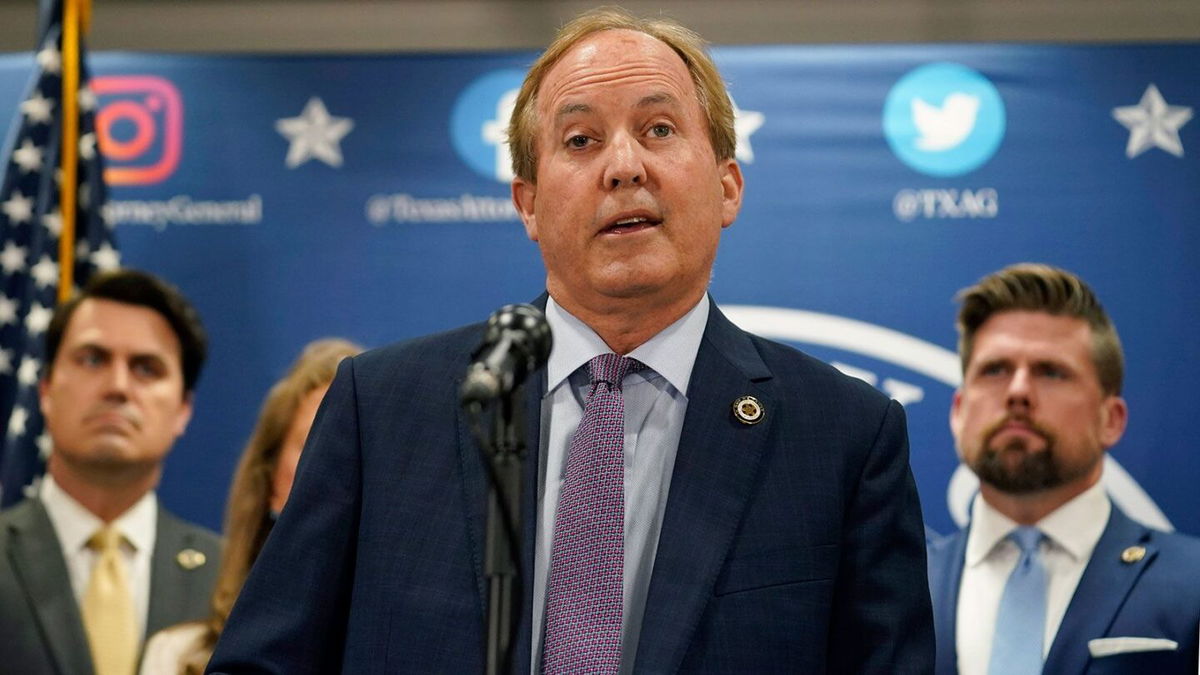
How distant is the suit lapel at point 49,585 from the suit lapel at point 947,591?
2.23 metres

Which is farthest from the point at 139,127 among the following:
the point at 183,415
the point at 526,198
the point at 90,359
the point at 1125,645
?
the point at 1125,645

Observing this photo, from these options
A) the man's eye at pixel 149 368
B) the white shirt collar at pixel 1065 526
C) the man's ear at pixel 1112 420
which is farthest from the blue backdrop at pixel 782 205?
the white shirt collar at pixel 1065 526

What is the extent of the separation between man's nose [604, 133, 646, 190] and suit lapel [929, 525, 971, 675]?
1.95m

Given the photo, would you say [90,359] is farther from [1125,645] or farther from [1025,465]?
[1125,645]

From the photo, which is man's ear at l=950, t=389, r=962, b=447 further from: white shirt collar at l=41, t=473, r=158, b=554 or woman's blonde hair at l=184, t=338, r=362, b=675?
white shirt collar at l=41, t=473, r=158, b=554

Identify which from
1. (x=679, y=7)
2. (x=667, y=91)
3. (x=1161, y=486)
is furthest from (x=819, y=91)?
(x=667, y=91)

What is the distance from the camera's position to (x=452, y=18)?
495cm

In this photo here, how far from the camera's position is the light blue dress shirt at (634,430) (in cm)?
202

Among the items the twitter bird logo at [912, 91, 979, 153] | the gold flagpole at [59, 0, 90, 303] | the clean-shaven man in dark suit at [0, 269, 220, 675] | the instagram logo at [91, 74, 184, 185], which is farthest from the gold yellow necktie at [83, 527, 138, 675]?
the twitter bird logo at [912, 91, 979, 153]

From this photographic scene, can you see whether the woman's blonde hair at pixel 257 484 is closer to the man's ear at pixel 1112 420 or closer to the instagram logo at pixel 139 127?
the instagram logo at pixel 139 127

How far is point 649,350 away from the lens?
2.20m

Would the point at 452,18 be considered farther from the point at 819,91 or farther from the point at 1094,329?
the point at 1094,329

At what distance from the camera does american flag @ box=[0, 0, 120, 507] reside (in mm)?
4469

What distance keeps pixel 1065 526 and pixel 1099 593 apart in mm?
249
